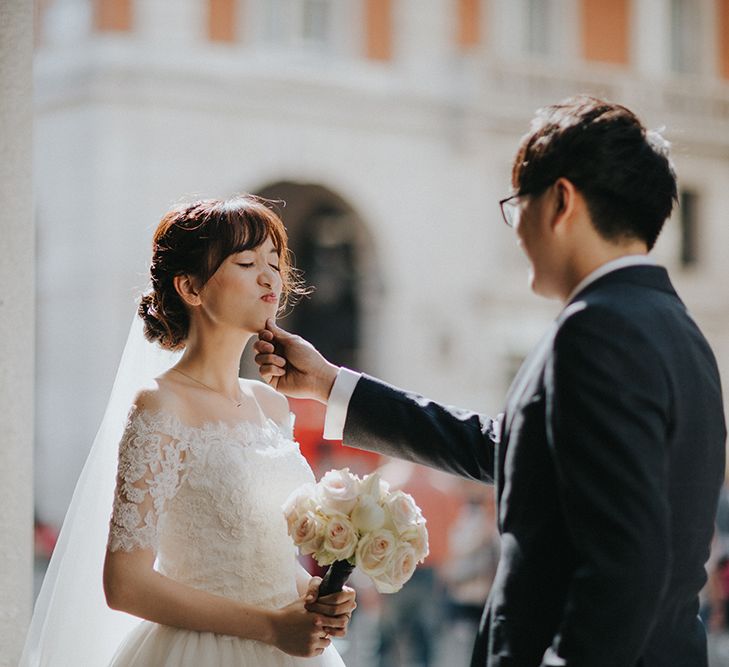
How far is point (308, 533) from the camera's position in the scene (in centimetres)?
231

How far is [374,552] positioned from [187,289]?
762mm

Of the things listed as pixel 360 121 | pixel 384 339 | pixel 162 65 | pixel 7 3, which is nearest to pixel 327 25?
pixel 360 121

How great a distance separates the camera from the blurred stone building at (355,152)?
44.3 feet

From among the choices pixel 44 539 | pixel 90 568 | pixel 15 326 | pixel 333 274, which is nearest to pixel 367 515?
pixel 90 568

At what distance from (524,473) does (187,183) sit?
12.0 m

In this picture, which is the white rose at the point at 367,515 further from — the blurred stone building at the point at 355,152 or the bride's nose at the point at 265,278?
the blurred stone building at the point at 355,152

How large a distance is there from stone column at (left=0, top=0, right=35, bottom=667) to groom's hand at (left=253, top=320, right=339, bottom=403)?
0.54 m

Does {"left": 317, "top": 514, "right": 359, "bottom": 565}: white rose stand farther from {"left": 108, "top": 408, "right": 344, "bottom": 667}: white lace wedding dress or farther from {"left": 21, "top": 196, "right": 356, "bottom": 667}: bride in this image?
{"left": 108, "top": 408, "right": 344, "bottom": 667}: white lace wedding dress

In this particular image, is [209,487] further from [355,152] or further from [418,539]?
[355,152]

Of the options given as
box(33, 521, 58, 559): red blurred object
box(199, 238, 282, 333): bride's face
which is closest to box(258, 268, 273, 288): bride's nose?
box(199, 238, 282, 333): bride's face

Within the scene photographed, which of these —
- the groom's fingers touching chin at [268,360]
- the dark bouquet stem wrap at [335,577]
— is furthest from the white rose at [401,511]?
the groom's fingers touching chin at [268,360]

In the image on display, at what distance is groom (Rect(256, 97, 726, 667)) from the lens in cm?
184

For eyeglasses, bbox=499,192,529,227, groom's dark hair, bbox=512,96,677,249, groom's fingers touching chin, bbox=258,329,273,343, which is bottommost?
groom's fingers touching chin, bbox=258,329,273,343

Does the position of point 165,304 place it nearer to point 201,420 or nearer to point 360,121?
point 201,420
